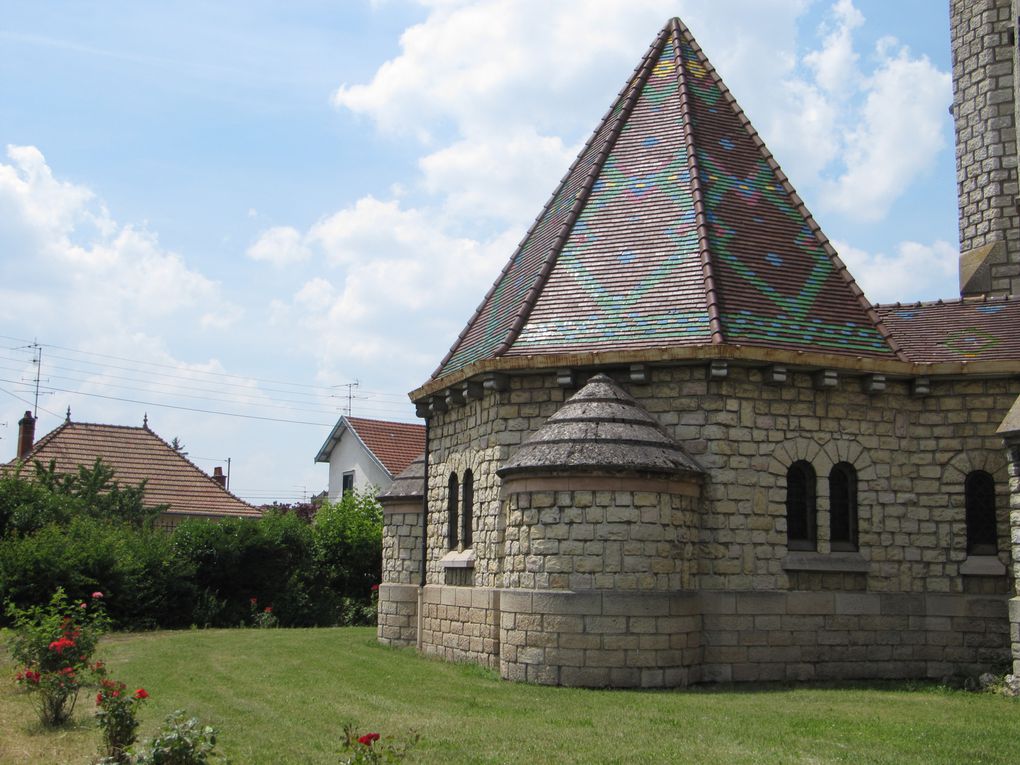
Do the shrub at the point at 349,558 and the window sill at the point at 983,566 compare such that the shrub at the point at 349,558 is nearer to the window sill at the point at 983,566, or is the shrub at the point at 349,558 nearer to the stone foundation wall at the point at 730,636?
the stone foundation wall at the point at 730,636

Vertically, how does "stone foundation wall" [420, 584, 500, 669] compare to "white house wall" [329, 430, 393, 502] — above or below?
below

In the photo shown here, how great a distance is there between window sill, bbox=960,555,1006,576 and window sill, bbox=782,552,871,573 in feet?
4.83

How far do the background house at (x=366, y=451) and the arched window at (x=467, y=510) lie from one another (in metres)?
23.4

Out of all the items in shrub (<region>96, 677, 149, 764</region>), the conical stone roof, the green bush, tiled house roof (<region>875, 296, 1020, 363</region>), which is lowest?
shrub (<region>96, 677, 149, 764</region>)

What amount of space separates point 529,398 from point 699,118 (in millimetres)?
6121

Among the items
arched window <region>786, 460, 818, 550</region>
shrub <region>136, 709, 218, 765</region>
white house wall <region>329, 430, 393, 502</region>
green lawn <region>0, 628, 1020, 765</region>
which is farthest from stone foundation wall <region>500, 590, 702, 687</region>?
white house wall <region>329, 430, 393, 502</region>

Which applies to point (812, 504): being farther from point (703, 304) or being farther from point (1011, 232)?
point (1011, 232)

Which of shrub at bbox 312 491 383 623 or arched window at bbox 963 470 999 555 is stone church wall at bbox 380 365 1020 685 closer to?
arched window at bbox 963 470 999 555

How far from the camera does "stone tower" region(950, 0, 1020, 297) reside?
20297 millimetres

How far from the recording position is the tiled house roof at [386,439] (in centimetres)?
4200

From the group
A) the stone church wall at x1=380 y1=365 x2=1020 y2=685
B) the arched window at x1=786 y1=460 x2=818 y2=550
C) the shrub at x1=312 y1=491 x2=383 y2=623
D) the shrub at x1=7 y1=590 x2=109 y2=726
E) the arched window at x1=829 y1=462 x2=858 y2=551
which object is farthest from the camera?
the shrub at x1=312 y1=491 x2=383 y2=623

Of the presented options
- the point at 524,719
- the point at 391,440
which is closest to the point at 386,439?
the point at 391,440

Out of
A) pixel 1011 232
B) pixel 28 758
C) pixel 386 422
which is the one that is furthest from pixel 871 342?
pixel 386 422

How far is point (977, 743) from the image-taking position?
966 cm
